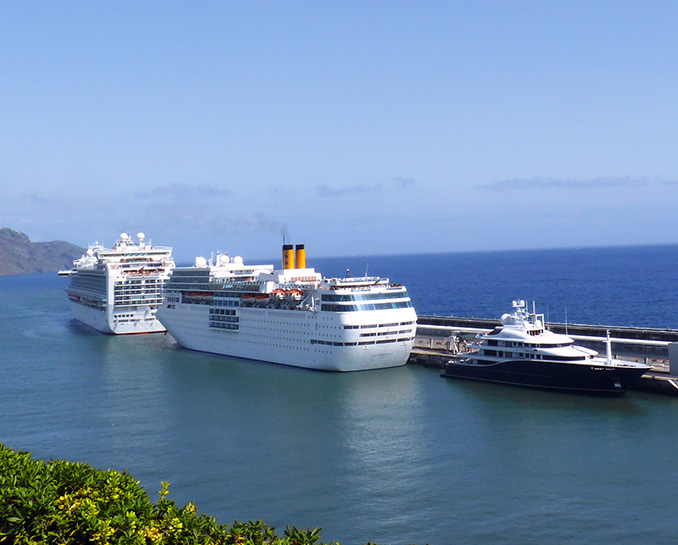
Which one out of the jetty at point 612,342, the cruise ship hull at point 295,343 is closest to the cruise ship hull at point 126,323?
the cruise ship hull at point 295,343

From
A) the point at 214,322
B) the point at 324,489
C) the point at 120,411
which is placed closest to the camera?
the point at 324,489

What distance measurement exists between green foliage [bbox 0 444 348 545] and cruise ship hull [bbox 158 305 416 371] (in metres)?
25.1

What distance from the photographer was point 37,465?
17.2 meters

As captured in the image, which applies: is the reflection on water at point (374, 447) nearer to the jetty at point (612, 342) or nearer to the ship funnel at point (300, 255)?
the jetty at point (612, 342)

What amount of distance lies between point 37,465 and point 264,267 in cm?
4244

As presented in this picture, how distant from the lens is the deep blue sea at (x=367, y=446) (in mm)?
19891

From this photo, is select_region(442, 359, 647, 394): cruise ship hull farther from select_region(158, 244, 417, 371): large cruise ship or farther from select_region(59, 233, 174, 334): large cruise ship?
select_region(59, 233, 174, 334): large cruise ship

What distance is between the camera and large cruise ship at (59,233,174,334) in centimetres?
6334

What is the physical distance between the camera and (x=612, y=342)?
40.9 metres

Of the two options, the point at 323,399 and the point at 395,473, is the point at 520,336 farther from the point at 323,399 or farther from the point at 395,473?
the point at 395,473

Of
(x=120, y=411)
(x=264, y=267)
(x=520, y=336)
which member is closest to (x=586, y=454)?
(x=520, y=336)

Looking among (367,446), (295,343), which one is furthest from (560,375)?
(295,343)

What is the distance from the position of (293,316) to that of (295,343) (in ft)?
5.82

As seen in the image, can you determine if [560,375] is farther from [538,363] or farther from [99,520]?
[99,520]
